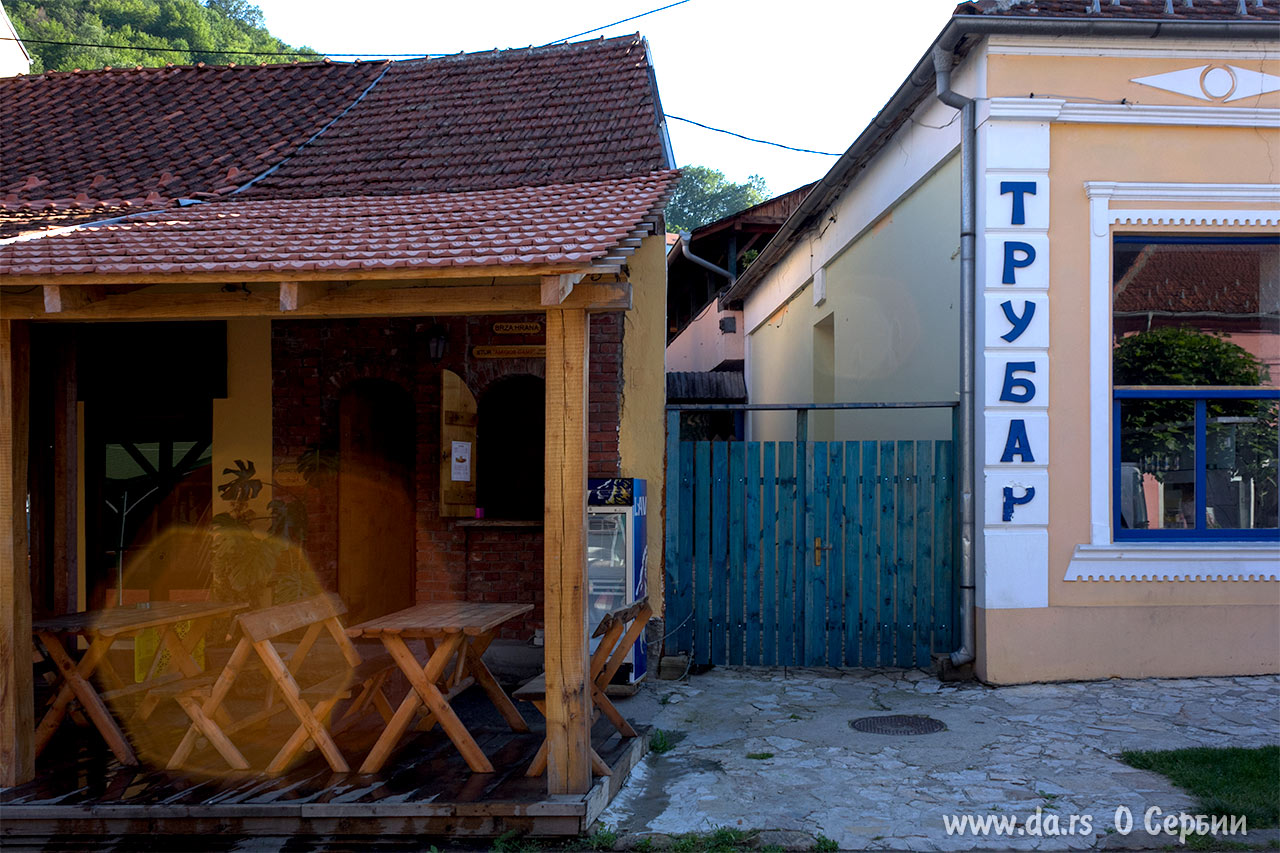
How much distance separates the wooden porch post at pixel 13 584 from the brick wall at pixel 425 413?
3169 millimetres

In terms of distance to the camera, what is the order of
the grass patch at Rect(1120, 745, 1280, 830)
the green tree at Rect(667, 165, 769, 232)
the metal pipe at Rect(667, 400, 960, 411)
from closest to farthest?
the grass patch at Rect(1120, 745, 1280, 830)
the metal pipe at Rect(667, 400, 960, 411)
the green tree at Rect(667, 165, 769, 232)

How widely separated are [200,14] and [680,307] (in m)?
25.5

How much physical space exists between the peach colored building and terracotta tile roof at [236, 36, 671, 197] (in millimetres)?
2695

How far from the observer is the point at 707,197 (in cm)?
5341

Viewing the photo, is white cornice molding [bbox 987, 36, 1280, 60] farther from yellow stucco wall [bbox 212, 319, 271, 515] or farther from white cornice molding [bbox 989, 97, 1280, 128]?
yellow stucco wall [bbox 212, 319, 271, 515]

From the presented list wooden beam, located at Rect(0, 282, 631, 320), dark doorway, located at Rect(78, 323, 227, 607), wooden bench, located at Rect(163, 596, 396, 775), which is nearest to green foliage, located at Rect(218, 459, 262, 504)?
dark doorway, located at Rect(78, 323, 227, 607)

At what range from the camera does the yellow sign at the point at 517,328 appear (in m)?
8.16

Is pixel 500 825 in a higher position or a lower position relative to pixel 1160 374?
lower

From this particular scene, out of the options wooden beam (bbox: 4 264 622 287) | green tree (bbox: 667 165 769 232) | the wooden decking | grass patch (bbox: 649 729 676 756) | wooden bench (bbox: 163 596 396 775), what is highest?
green tree (bbox: 667 165 769 232)

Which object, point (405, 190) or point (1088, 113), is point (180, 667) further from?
point (1088, 113)

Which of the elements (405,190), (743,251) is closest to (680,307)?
(743,251)

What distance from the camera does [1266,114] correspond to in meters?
7.43

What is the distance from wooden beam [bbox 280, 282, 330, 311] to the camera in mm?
4922

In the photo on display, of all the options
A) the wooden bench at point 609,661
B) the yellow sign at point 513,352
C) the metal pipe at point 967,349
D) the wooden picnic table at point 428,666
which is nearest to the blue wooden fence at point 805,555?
the metal pipe at point 967,349
